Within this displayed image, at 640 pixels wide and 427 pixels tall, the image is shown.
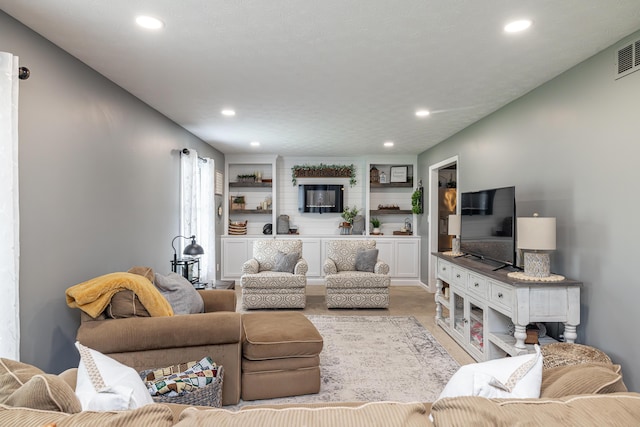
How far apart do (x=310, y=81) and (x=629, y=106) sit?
2245mm

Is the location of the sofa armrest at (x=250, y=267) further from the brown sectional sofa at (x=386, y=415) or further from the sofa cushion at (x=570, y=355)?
the brown sectional sofa at (x=386, y=415)

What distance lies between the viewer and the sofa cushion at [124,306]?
8.06 ft

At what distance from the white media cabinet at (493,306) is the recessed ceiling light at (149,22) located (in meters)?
2.94

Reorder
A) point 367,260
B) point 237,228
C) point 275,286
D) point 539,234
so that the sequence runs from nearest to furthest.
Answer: point 539,234 < point 275,286 < point 367,260 < point 237,228

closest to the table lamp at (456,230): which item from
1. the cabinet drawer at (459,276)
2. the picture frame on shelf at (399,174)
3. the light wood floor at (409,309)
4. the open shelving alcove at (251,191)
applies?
the cabinet drawer at (459,276)

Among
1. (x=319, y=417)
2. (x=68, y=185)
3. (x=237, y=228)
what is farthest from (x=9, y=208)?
(x=237, y=228)

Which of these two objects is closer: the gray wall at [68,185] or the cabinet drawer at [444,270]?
the gray wall at [68,185]

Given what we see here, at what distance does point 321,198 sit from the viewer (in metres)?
7.50

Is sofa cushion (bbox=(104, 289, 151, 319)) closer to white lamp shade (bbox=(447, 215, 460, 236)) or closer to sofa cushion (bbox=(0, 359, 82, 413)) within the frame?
sofa cushion (bbox=(0, 359, 82, 413))

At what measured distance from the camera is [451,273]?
14.1 feet

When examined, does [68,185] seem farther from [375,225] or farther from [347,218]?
[375,225]

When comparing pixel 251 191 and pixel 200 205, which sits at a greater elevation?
pixel 251 191

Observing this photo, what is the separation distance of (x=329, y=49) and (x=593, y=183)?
6.94 feet

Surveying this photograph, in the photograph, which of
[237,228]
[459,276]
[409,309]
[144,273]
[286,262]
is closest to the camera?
[144,273]
